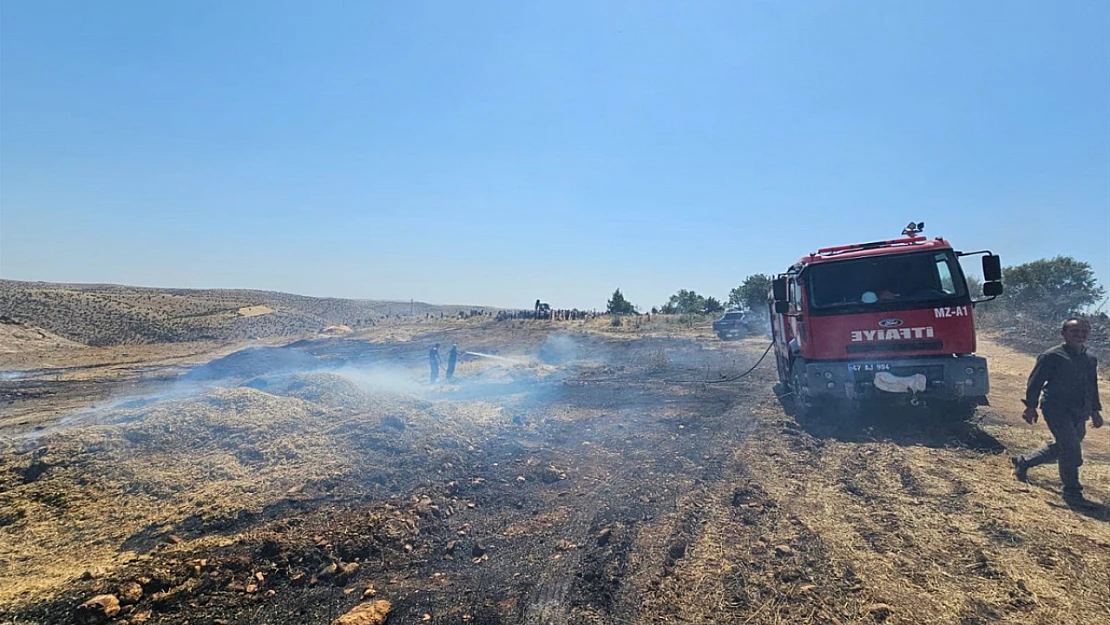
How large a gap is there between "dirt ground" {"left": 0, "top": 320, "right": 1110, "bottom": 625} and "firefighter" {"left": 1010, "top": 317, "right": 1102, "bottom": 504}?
36 centimetres

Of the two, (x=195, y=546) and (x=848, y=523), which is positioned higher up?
(x=848, y=523)

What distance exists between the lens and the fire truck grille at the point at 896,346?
7.38m

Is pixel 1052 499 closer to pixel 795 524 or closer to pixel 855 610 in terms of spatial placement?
pixel 795 524

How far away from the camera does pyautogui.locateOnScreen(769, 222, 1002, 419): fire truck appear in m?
7.23

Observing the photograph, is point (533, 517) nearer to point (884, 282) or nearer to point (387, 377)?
point (884, 282)

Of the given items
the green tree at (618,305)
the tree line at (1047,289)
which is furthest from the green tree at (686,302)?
the tree line at (1047,289)

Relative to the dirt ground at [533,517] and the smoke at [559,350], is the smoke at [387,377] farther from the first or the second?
the smoke at [559,350]

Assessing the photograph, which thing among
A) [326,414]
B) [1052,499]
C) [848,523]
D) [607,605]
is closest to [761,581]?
[607,605]

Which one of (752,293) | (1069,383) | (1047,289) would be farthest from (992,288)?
(752,293)

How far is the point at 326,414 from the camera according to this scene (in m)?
8.70

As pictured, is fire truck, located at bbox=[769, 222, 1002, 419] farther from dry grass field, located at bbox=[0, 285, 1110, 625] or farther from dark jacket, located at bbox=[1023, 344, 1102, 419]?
dark jacket, located at bbox=[1023, 344, 1102, 419]

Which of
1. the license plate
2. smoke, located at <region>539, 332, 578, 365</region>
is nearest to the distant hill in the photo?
smoke, located at <region>539, 332, 578, 365</region>

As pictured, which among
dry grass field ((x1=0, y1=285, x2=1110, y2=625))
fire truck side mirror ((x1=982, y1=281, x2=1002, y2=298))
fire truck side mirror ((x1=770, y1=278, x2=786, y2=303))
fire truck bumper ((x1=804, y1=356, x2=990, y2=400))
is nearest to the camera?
dry grass field ((x1=0, y1=285, x2=1110, y2=625))

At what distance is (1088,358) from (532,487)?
5.57 metres
